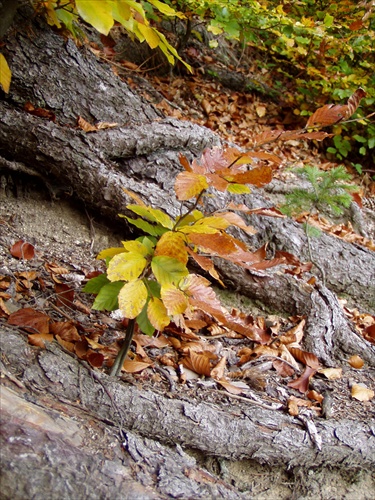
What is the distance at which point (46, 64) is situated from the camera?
2.74 m

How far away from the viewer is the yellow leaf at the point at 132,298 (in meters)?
1.29

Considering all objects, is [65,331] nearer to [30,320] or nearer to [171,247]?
[30,320]

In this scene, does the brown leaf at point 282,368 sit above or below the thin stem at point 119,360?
below

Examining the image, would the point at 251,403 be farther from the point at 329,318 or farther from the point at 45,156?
the point at 45,156

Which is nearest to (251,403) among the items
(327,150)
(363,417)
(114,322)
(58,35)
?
(363,417)

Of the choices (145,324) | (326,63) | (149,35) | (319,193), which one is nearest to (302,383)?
(145,324)

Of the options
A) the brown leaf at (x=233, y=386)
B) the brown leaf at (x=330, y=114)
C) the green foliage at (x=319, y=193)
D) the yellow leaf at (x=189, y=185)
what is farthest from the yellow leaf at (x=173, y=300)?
the green foliage at (x=319, y=193)

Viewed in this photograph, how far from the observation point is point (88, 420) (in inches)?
55.1

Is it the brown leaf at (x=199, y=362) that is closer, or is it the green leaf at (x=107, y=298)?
the green leaf at (x=107, y=298)

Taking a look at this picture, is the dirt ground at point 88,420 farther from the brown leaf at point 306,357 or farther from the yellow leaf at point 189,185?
the yellow leaf at point 189,185

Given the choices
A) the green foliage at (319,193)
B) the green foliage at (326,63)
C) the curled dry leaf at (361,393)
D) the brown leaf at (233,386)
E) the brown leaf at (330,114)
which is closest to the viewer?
the brown leaf at (330,114)

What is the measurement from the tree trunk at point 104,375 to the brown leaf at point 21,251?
48 centimetres

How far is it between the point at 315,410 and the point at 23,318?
4.13 ft

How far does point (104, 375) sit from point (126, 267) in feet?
1.64
